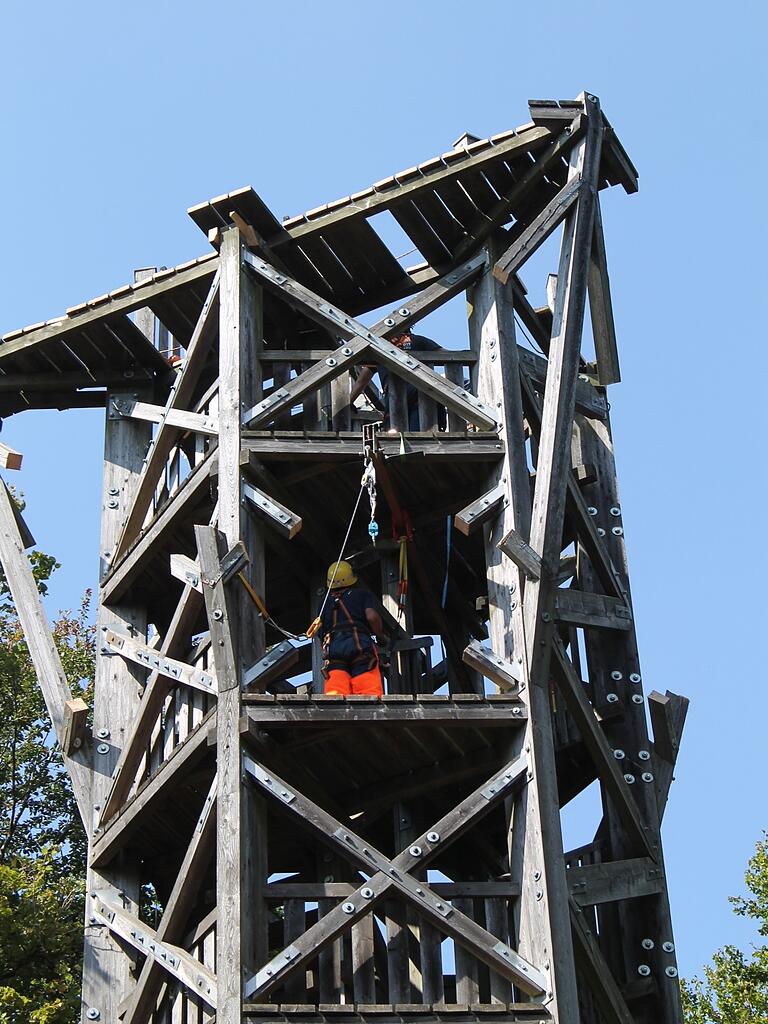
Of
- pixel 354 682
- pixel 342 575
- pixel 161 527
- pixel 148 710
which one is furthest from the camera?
pixel 161 527

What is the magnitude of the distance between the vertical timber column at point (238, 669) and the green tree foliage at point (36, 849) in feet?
19.4

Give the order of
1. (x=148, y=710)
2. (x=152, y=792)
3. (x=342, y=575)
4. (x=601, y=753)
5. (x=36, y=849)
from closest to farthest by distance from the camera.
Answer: (x=152, y=792) → (x=148, y=710) → (x=601, y=753) → (x=342, y=575) → (x=36, y=849)

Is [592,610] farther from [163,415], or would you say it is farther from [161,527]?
[163,415]

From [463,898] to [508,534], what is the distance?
297 centimetres

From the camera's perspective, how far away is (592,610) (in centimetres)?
1748

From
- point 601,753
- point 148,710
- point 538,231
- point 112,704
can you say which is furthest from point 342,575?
point 538,231

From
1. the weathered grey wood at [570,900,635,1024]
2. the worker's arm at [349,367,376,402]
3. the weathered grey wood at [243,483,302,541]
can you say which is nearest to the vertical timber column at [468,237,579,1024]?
the weathered grey wood at [570,900,635,1024]

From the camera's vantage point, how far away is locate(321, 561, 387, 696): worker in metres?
15.9

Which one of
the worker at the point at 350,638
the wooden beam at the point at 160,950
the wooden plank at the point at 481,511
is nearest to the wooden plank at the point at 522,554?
the wooden plank at the point at 481,511

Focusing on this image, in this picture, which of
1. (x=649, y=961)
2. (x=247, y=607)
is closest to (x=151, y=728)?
(x=247, y=607)

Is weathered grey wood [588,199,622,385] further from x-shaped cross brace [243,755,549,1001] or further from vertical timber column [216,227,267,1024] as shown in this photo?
x-shaped cross brace [243,755,549,1001]

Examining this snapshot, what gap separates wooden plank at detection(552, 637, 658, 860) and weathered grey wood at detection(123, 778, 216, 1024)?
3.22m

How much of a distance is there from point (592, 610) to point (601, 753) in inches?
64.7

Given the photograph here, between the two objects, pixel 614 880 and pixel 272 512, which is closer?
pixel 272 512
